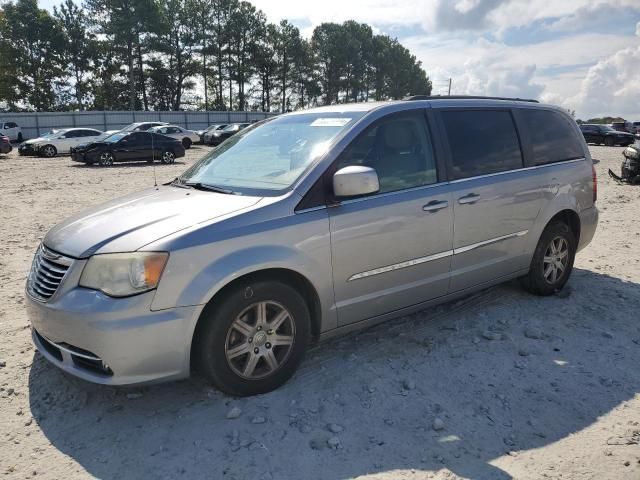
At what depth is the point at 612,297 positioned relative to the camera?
5.12 metres

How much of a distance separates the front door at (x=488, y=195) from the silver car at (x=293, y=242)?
0.01 m

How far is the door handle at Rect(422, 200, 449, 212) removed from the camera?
388 cm

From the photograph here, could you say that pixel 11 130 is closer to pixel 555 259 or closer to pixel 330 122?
pixel 330 122

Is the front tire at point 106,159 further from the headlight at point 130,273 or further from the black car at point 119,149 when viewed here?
the headlight at point 130,273

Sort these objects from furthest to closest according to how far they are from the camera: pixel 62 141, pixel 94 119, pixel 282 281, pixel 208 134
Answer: pixel 94 119
pixel 208 134
pixel 62 141
pixel 282 281

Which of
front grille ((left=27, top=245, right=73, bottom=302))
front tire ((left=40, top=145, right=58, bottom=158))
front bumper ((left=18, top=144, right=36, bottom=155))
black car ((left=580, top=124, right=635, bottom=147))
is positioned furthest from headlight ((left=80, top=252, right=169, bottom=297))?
black car ((left=580, top=124, right=635, bottom=147))

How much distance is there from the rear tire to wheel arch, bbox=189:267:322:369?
2498 mm

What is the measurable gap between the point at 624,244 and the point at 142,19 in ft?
181

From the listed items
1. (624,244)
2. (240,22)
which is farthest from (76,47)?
(624,244)

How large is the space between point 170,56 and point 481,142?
61457 mm

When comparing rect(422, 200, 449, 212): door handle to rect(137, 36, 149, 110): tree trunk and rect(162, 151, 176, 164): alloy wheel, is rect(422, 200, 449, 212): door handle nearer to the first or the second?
rect(162, 151, 176, 164): alloy wheel

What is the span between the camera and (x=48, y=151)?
84.8 ft

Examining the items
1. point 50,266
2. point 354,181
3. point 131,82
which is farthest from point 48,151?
point 131,82

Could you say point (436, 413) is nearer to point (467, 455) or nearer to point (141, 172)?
point (467, 455)
